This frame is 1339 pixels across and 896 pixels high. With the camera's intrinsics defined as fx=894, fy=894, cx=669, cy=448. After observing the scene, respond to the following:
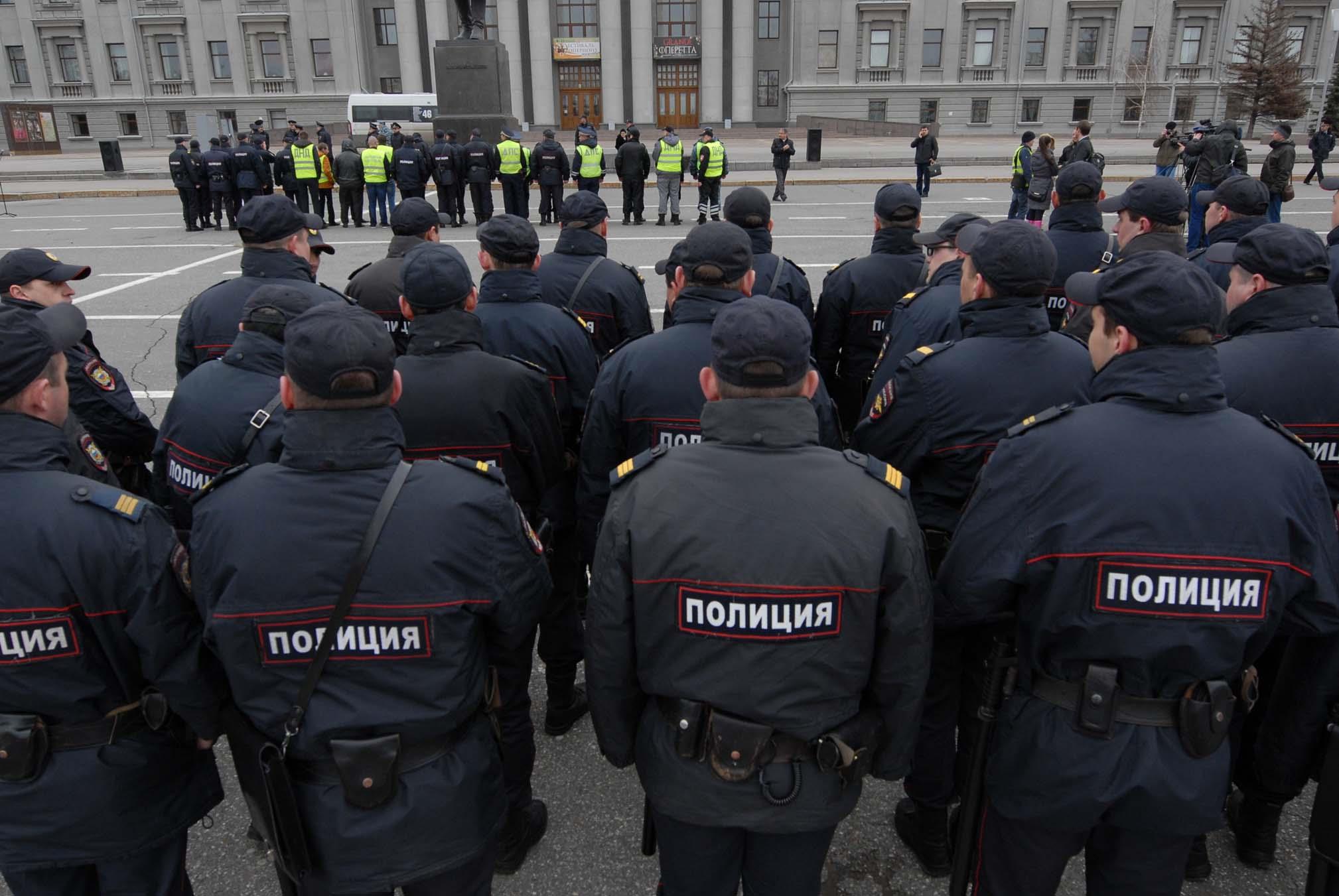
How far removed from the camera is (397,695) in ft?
7.10

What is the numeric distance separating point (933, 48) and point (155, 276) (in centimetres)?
4266

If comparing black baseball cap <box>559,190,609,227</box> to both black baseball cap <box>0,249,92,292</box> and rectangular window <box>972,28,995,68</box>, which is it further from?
rectangular window <box>972,28,995,68</box>

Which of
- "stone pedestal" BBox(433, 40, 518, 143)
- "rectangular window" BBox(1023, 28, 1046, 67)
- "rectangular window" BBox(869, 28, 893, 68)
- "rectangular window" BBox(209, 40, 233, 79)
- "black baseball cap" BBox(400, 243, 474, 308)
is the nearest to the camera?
"black baseball cap" BBox(400, 243, 474, 308)

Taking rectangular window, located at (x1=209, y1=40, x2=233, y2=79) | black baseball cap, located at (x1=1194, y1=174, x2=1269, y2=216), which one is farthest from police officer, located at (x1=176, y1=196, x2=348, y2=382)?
rectangular window, located at (x1=209, y1=40, x2=233, y2=79)

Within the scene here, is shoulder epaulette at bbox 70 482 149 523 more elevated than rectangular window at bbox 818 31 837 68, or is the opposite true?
rectangular window at bbox 818 31 837 68

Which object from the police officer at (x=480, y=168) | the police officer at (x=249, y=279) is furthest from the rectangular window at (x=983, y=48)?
the police officer at (x=249, y=279)

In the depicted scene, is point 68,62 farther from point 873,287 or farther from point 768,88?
point 873,287

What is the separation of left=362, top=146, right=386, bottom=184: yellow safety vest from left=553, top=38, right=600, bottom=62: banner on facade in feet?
111

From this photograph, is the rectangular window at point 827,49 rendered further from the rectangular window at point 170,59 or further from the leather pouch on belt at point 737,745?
the leather pouch on belt at point 737,745

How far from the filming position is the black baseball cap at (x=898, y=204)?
16.9 feet

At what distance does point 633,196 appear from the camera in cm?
1739

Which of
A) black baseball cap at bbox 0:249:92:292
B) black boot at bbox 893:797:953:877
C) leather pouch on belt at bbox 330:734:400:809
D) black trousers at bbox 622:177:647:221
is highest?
black baseball cap at bbox 0:249:92:292

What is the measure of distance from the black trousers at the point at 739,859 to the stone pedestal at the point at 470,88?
22228 mm

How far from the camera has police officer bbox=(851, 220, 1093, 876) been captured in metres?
3.06
